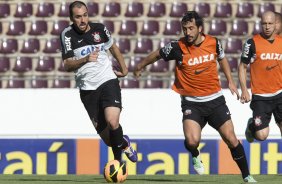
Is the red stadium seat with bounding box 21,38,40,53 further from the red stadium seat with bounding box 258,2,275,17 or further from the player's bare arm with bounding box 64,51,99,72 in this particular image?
the player's bare arm with bounding box 64,51,99,72

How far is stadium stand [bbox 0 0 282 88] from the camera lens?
55.6 feet

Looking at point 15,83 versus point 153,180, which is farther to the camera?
point 15,83

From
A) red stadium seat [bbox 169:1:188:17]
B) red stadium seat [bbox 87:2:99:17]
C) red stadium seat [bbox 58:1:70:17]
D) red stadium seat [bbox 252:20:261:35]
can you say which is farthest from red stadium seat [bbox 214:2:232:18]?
red stadium seat [bbox 58:1:70:17]

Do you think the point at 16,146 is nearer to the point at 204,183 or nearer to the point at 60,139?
the point at 60,139

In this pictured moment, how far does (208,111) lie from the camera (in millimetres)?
9547

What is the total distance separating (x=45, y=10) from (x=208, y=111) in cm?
850

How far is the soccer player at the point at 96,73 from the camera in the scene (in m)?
9.44

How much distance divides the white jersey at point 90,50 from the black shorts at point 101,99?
0.17 feet

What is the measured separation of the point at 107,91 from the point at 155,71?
7.34m

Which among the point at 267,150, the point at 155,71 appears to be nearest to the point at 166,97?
the point at 267,150

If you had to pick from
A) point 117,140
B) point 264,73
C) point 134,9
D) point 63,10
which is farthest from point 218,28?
point 117,140

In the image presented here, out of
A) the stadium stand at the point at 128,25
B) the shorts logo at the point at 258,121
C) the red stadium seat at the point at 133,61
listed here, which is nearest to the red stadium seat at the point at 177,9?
the stadium stand at the point at 128,25

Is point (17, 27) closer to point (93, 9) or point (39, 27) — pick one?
point (39, 27)

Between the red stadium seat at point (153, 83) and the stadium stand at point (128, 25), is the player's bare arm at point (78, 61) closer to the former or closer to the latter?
the red stadium seat at point (153, 83)
